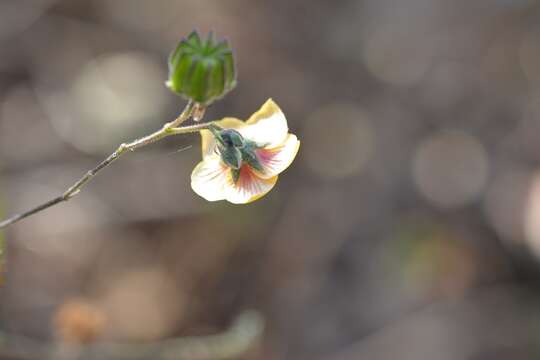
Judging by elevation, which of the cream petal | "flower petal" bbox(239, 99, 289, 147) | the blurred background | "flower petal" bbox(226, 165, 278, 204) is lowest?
"flower petal" bbox(226, 165, 278, 204)

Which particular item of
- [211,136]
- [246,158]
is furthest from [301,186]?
[246,158]

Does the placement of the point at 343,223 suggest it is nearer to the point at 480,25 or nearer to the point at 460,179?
the point at 460,179

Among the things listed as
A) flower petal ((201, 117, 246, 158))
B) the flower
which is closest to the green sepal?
the flower

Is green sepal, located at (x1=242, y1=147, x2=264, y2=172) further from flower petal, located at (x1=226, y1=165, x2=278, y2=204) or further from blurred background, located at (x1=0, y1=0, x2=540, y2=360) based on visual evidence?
blurred background, located at (x1=0, y1=0, x2=540, y2=360)

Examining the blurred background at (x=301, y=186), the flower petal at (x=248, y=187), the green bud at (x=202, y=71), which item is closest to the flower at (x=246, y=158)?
the flower petal at (x=248, y=187)

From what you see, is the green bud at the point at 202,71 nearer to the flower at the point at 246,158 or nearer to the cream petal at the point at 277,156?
the flower at the point at 246,158

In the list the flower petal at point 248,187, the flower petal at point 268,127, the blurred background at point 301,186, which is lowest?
the flower petal at point 248,187

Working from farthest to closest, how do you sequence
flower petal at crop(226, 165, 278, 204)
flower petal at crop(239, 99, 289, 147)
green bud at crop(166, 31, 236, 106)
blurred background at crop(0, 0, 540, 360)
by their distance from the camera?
blurred background at crop(0, 0, 540, 360) → flower petal at crop(239, 99, 289, 147) → flower petal at crop(226, 165, 278, 204) → green bud at crop(166, 31, 236, 106)

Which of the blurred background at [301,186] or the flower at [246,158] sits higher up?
the blurred background at [301,186]

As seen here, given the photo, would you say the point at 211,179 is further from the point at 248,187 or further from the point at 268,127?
the point at 268,127
